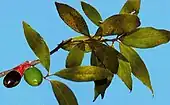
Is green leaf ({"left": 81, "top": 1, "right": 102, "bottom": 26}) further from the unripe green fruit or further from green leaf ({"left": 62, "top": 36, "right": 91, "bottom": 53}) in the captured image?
the unripe green fruit

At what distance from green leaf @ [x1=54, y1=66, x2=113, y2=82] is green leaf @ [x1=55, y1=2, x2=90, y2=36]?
0.07 m

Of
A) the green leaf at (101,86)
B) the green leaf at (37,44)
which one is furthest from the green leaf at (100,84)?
the green leaf at (37,44)

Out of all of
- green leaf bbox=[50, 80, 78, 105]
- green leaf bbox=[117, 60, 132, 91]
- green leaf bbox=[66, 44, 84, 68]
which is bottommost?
green leaf bbox=[117, 60, 132, 91]

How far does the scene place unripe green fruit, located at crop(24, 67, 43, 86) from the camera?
684 mm

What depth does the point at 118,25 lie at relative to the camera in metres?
0.69

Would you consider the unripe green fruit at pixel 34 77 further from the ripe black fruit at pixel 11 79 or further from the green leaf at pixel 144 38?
the green leaf at pixel 144 38

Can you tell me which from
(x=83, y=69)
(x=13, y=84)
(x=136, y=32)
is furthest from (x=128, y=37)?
(x=13, y=84)

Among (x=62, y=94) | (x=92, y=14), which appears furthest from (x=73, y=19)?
(x=62, y=94)

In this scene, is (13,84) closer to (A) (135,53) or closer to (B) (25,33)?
(B) (25,33)

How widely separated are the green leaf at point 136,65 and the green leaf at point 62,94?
0.51ft

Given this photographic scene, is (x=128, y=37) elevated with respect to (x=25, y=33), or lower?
lower

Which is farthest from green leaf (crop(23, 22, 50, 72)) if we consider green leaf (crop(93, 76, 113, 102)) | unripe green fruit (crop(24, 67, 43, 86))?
green leaf (crop(93, 76, 113, 102))

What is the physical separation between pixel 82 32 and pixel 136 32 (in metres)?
0.13

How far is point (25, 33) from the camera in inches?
26.9
